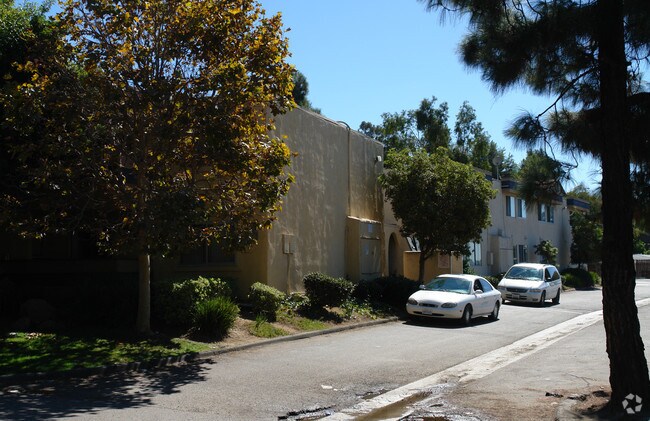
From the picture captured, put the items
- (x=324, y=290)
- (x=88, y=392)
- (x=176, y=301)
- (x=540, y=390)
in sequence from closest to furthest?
(x=88, y=392) → (x=540, y=390) → (x=176, y=301) → (x=324, y=290)

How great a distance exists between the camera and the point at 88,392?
934 cm

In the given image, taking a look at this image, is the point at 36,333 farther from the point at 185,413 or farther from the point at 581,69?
the point at 581,69

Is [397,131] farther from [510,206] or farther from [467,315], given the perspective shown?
[467,315]

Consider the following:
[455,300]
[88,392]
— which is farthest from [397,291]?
[88,392]

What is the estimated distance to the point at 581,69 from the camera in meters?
8.94

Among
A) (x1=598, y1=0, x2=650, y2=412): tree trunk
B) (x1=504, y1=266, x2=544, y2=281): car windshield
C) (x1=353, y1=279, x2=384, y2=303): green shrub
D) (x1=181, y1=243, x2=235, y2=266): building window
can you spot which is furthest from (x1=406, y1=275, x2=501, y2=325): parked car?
(x1=598, y1=0, x2=650, y2=412): tree trunk

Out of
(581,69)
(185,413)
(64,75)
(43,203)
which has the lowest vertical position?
(185,413)

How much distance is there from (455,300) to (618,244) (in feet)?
36.1

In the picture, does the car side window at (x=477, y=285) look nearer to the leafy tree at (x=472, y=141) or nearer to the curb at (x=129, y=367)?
the curb at (x=129, y=367)

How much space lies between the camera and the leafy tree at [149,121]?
1199 cm

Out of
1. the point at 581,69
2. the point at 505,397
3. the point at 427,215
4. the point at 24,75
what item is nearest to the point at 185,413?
the point at 505,397

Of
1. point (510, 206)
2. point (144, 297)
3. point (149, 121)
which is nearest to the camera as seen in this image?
point (149, 121)

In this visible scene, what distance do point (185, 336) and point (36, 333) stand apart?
117 inches

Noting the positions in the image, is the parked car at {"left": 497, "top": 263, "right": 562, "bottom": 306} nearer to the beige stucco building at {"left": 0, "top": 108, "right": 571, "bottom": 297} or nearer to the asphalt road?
the beige stucco building at {"left": 0, "top": 108, "right": 571, "bottom": 297}
